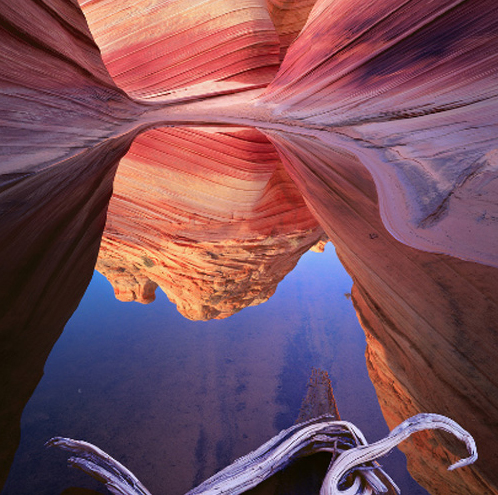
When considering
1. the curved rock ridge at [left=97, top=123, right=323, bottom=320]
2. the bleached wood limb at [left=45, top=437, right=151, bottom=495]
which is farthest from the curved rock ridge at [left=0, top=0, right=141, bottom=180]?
the bleached wood limb at [left=45, top=437, right=151, bottom=495]

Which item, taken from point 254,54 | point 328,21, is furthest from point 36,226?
point 254,54

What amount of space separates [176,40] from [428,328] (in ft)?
8.95

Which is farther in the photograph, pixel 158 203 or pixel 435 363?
pixel 158 203

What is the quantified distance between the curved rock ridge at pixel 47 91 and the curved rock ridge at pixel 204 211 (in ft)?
1.57

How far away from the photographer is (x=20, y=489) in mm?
523

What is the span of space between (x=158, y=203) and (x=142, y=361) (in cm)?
104

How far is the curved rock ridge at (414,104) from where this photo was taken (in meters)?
0.70

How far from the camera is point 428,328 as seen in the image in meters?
0.58

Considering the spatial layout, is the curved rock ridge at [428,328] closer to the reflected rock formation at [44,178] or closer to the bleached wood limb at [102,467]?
the bleached wood limb at [102,467]

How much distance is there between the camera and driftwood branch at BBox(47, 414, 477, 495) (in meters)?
0.49

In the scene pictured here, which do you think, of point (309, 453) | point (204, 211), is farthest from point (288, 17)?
point (309, 453)

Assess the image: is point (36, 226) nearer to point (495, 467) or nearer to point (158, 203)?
point (495, 467)

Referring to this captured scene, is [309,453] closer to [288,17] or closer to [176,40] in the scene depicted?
[176,40]

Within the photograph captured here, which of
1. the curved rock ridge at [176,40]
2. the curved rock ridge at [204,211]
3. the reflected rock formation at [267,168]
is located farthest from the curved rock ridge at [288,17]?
the curved rock ridge at [204,211]
